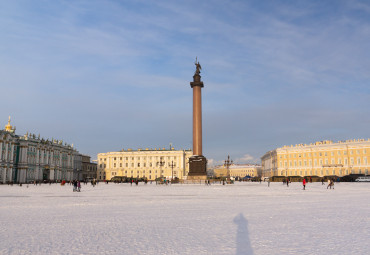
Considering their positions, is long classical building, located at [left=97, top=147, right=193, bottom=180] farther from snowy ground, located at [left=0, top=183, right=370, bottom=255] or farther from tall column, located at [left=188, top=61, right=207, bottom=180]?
snowy ground, located at [left=0, top=183, right=370, bottom=255]

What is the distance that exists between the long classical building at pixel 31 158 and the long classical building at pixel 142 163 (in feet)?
78.7

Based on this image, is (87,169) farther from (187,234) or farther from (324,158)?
(187,234)

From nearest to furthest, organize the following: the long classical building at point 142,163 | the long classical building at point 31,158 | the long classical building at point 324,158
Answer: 1. the long classical building at point 31,158
2. the long classical building at point 324,158
3. the long classical building at point 142,163

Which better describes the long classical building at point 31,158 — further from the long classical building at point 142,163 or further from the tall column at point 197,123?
the tall column at point 197,123

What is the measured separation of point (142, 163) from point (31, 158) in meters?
52.5

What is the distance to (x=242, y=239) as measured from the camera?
8.24 m

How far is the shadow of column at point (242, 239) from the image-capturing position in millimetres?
7000

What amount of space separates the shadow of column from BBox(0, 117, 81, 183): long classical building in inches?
3319

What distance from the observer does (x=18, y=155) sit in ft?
302

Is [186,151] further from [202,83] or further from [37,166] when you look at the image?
[202,83]

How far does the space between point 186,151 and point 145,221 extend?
130 m

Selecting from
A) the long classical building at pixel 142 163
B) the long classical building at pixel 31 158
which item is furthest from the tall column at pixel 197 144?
the long classical building at pixel 142 163

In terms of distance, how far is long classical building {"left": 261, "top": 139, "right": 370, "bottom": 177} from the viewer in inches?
3708

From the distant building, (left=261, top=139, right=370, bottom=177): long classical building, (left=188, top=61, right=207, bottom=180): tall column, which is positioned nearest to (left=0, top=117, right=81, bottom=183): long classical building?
the distant building
